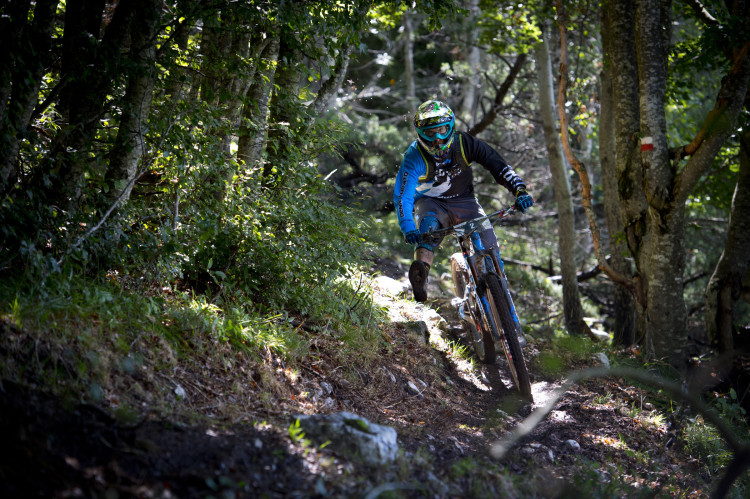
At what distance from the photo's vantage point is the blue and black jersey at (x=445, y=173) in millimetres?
5906

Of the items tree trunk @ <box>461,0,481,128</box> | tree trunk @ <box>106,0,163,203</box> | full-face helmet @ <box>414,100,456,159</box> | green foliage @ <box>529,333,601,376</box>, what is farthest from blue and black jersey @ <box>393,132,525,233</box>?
tree trunk @ <box>461,0,481,128</box>

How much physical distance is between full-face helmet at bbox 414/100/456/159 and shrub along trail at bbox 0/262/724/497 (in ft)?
6.64

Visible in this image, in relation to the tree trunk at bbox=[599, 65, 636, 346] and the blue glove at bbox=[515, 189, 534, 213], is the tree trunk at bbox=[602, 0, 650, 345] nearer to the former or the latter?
the tree trunk at bbox=[599, 65, 636, 346]

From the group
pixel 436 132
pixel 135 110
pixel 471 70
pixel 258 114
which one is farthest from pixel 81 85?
pixel 471 70

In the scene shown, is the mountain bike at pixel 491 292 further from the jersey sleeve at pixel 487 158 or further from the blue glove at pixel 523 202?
the jersey sleeve at pixel 487 158

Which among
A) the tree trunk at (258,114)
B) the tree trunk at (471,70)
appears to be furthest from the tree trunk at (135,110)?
the tree trunk at (471,70)

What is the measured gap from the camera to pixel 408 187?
595cm

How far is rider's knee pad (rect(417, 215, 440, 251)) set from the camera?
5.94 metres

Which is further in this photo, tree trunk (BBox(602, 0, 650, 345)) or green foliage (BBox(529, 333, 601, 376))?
tree trunk (BBox(602, 0, 650, 345))

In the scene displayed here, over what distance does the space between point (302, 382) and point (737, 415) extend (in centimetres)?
499

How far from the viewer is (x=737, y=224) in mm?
7730

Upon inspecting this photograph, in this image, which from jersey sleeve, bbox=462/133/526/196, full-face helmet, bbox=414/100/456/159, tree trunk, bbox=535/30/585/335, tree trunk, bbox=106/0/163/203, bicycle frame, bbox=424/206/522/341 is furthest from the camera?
tree trunk, bbox=535/30/585/335

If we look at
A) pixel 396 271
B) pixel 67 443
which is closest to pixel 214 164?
pixel 67 443

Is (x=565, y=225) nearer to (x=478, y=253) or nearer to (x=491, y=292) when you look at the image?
(x=478, y=253)
